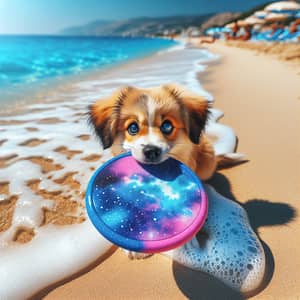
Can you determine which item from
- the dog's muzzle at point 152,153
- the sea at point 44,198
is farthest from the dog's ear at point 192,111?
the sea at point 44,198

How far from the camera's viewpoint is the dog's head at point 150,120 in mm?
2127

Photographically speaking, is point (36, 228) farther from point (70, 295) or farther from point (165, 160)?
point (165, 160)

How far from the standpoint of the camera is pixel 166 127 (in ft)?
7.36

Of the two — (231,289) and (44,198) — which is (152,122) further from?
(44,198)

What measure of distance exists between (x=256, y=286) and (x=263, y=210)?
2.99 feet

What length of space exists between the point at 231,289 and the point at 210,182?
1.40 m

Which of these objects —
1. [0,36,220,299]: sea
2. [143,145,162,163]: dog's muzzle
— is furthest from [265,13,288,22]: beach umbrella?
[143,145,162,163]: dog's muzzle

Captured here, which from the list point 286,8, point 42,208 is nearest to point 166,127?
point 42,208

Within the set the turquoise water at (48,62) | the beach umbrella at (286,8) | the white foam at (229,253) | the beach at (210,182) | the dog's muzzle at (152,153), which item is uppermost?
the dog's muzzle at (152,153)

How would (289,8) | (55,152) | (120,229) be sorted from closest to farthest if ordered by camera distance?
(120,229) < (55,152) < (289,8)

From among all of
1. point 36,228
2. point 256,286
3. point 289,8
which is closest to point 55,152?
point 36,228

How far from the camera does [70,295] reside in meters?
2.03

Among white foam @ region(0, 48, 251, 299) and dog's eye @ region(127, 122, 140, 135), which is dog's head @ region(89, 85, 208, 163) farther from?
white foam @ region(0, 48, 251, 299)

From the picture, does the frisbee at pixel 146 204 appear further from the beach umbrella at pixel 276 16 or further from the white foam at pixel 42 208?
the beach umbrella at pixel 276 16
